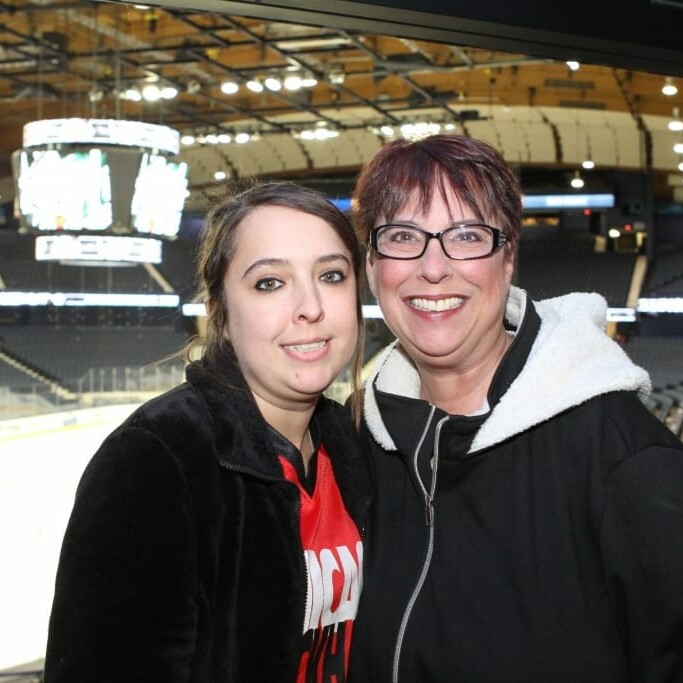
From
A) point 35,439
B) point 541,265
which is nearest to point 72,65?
point 35,439

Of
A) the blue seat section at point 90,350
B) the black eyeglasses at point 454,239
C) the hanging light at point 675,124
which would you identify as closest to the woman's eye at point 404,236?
the black eyeglasses at point 454,239

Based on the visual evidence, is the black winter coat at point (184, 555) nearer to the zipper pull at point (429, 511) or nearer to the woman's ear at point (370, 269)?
the zipper pull at point (429, 511)

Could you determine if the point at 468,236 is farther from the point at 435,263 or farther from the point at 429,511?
the point at 429,511

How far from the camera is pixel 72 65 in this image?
3.41 m

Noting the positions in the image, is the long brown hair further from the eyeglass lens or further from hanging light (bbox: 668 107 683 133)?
hanging light (bbox: 668 107 683 133)

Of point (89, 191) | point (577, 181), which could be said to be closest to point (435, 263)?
point (89, 191)

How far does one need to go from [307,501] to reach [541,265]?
247 cm

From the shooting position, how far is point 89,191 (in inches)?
122

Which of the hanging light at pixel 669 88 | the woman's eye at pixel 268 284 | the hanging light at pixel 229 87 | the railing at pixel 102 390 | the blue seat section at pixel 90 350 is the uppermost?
the hanging light at pixel 669 88

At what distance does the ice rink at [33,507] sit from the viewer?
11.2 ft

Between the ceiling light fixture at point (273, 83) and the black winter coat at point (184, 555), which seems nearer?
the black winter coat at point (184, 555)

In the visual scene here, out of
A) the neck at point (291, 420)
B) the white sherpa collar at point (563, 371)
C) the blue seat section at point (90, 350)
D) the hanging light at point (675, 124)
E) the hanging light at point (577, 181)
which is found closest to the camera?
the white sherpa collar at point (563, 371)

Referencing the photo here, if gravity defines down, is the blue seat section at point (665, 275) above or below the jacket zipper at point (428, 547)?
above

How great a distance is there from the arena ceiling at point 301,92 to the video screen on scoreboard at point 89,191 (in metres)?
0.10
